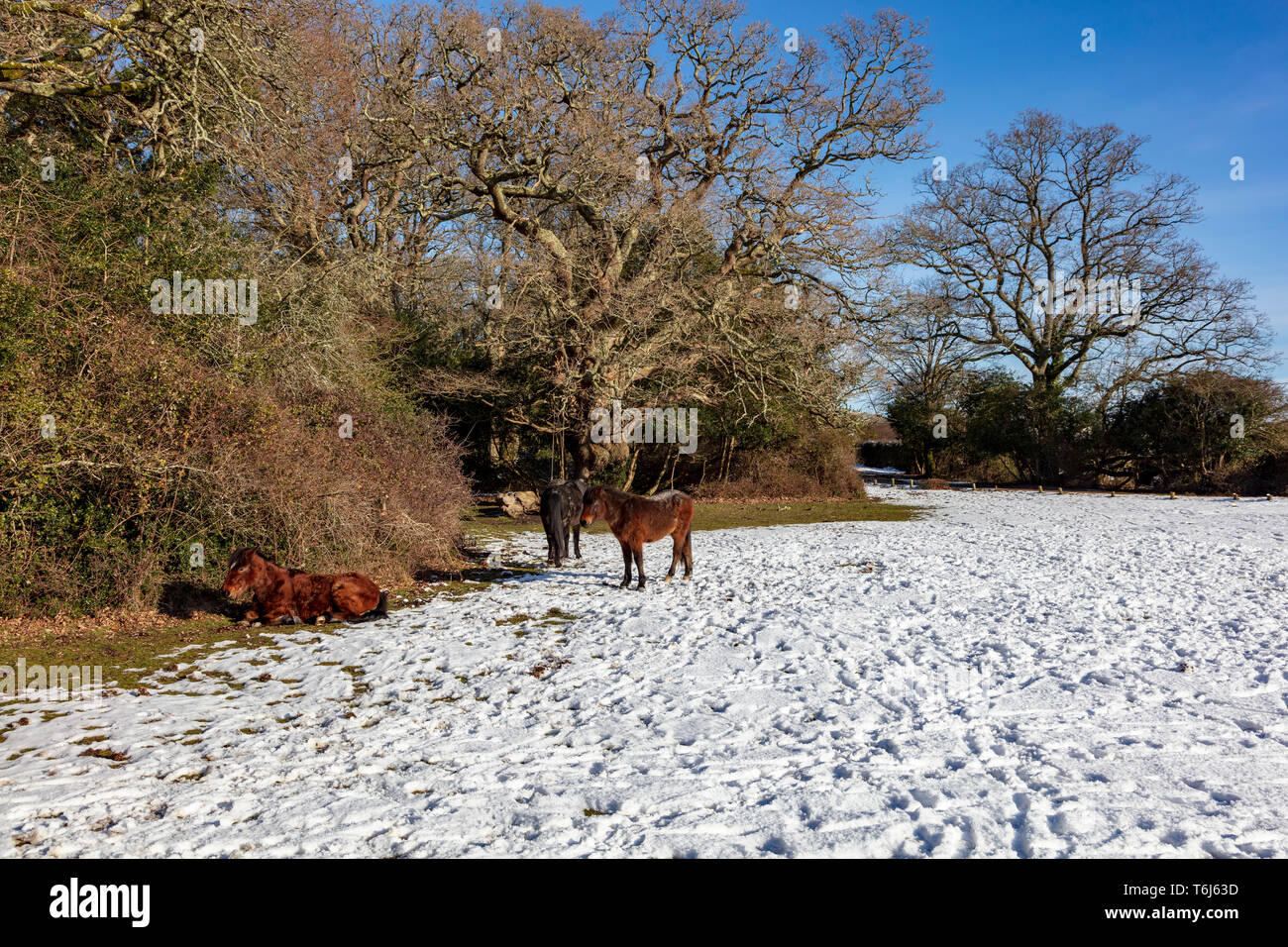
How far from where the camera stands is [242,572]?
Answer: 7395mm

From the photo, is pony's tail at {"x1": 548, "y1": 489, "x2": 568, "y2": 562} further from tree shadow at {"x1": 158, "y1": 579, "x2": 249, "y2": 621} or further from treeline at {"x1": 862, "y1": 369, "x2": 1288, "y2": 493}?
treeline at {"x1": 862, "y1": 369, "x2": 1288, "y2": 493}

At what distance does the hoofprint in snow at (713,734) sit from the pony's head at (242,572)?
0.89 metres

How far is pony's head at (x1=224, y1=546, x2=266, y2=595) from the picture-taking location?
24.0 ft

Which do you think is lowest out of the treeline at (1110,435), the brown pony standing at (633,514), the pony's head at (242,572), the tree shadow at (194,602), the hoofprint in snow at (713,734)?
the hoofprint in snow at (713,734)

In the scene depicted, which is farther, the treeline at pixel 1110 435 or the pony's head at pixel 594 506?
→ the treeline at pixel 1110 435

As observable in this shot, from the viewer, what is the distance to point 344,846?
3.35 metres

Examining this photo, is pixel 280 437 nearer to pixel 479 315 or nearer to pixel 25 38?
pixel 25 38

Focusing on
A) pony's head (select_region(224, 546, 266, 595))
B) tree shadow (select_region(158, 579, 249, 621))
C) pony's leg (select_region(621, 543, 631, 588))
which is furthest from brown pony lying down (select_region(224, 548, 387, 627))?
pony's leg (select_region(621, 543, 631, 588))

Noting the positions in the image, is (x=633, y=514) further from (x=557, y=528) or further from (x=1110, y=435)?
(x=1110, y=435)

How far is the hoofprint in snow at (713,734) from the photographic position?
348 cm

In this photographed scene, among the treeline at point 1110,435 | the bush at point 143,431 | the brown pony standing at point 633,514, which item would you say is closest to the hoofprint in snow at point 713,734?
the brown pony standing at point 633,514

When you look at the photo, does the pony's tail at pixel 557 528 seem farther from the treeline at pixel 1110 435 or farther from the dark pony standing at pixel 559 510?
the treeline at pixel 1110 435
